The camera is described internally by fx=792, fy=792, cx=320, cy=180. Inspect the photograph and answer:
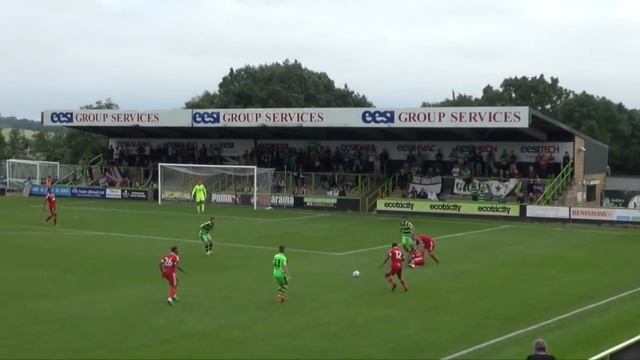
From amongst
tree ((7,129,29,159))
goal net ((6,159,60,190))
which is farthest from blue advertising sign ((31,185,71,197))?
tree ((7,129,29,159))

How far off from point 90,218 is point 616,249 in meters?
28.8

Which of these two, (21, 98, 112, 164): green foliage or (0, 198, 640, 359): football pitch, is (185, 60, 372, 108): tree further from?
(0, 198, 640, 359): football pitch

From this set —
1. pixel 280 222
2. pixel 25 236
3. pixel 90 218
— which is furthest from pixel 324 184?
pixel 25 236

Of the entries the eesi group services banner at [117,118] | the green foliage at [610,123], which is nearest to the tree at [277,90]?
the green foliage at [610,123]

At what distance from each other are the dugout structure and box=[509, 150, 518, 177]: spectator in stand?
0.71 m

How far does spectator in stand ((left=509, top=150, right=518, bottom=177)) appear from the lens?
175 ft

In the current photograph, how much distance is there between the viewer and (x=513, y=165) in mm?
53812

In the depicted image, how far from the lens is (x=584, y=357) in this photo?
15.7 metres

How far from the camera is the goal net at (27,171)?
7019cm

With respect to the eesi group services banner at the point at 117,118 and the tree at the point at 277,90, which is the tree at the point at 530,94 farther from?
the eesi group services banner at the point at 117,118

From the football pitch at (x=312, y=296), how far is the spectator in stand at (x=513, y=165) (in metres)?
13.6

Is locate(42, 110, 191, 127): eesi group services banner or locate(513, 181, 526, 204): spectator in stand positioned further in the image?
locate(42, 110, 191, 127): eesi group services banner

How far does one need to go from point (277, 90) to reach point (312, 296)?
295ft

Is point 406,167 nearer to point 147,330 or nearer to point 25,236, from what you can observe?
point 25,236
